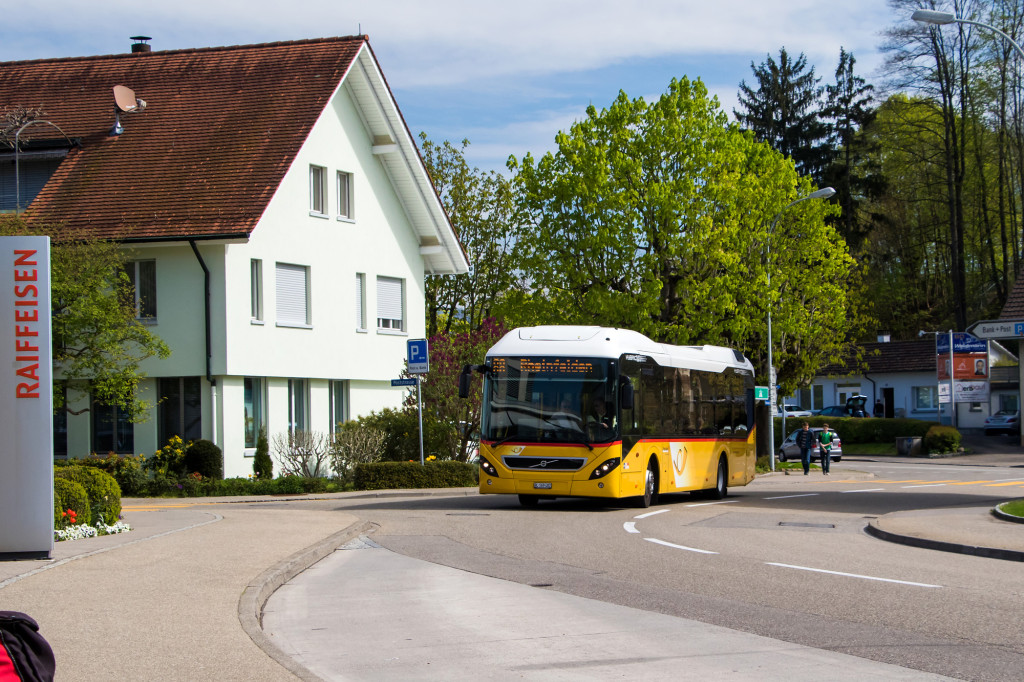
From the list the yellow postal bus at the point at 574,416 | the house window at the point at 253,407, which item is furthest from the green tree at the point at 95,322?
the yellow postal bus at the point at 574,416

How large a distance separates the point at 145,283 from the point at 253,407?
14.1ft

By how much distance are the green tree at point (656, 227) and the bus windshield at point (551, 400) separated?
726 inches

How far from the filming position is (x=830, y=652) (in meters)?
8.34

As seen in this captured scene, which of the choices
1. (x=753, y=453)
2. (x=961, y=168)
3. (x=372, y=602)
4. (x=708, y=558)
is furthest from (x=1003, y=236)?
(x=372, y=602)

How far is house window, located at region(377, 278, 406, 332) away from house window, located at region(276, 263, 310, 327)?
3663 millimetres

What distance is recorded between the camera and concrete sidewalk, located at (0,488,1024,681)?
7.73m

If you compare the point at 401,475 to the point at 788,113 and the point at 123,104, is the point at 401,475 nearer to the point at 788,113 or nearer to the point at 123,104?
the point at 123,104

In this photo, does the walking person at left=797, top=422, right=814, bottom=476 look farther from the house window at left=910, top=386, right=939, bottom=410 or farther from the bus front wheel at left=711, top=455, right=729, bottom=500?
the house window at left=910, top=386, right=939, bottom=410

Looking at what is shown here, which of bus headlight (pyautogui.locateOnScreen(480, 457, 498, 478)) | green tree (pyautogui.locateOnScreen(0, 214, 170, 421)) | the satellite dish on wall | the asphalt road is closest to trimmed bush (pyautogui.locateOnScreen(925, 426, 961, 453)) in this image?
the asphalt road

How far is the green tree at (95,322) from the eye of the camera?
28.3m

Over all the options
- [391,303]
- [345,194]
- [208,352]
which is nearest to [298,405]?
[208,352]

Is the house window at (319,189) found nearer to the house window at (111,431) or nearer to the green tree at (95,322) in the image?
the green tree at (95,322)

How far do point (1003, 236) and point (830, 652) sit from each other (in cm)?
5515

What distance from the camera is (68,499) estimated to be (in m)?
15.6
